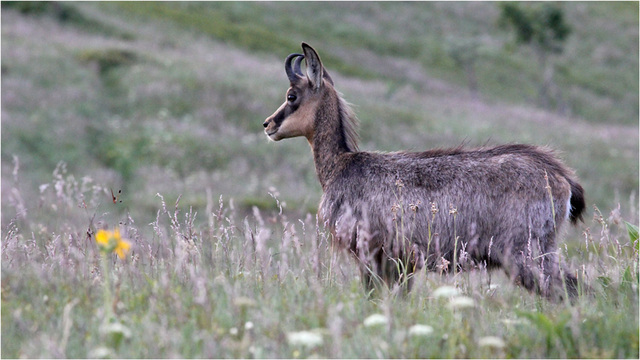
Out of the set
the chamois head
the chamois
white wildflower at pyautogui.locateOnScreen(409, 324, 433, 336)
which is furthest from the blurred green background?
white wildflower at pyautogui.locateOnScreen(409, 324, 433, 336)

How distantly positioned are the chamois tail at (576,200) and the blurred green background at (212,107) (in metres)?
0.60

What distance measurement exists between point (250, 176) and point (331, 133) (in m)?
14.1

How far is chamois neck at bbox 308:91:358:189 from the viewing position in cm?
803

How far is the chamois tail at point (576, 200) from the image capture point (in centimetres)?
692

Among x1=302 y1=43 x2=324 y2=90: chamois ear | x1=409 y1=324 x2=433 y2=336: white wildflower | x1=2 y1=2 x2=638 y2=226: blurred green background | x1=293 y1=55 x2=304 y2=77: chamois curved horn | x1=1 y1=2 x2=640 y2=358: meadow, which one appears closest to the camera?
x1=409 y1=324 x2=433 y2=336: white wildflower

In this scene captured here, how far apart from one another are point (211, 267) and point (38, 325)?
1409 mm

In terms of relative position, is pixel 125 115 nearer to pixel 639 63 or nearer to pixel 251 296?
pixel 251 296

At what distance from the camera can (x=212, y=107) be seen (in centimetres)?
2648

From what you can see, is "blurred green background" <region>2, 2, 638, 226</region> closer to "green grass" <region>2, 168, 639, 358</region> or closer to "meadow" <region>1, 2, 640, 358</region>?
"meadow" <region>1, 2, 640, 358</region>

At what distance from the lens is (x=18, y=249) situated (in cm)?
605

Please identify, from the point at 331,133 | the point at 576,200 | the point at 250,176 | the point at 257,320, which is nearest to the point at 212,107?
the point at 250,176

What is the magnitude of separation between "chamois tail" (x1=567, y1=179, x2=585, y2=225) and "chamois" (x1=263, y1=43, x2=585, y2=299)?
1cm

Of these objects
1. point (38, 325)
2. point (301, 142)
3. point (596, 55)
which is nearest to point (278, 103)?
point (301, 142)

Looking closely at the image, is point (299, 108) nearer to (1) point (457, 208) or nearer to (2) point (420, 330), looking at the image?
(1) point (457, 208)
